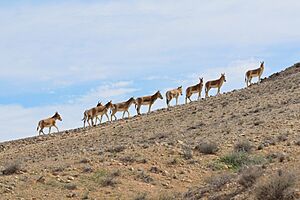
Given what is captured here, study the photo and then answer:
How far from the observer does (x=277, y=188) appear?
14.6m

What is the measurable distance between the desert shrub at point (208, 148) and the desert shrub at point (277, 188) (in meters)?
8.63

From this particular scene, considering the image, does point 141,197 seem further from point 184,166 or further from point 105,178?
point 184,166

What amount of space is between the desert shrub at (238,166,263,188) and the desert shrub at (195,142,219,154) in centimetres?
694

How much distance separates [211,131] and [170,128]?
521 centimetres

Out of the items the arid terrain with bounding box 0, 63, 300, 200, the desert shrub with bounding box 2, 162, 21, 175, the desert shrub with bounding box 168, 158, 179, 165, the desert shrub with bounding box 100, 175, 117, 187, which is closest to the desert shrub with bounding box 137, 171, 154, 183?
the arid terrain with bounding box 0, 63, 300, 200

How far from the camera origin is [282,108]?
3300cm

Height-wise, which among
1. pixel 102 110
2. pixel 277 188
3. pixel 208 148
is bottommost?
pixel 277 188

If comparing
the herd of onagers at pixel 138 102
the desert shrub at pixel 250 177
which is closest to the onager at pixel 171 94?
the herd of onagers at pixel 138 102

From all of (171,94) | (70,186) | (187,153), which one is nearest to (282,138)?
(187,153)

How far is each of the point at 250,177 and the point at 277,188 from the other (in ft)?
5.87

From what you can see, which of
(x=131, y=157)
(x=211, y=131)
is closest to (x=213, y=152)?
(x=131, y=157)

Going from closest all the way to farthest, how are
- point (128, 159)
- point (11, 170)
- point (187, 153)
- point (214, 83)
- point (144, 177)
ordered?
point (144, 177)
point (11, 170)
point (128, 159)
point (187, 153)
point (214, 83)

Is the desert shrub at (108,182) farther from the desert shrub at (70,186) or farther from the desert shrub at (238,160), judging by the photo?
the desert shrub at (238,160)

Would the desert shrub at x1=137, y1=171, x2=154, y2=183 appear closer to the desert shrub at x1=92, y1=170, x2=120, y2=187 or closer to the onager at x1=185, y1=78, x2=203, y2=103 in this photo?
the desert shrub at x1=92, y1=170, x2=120, y2=187
